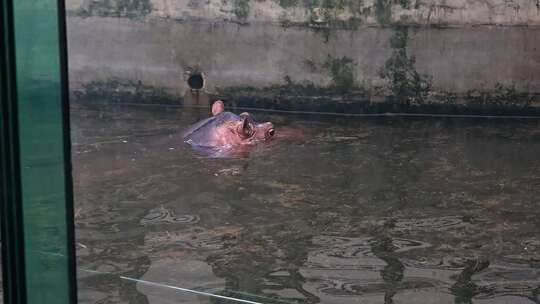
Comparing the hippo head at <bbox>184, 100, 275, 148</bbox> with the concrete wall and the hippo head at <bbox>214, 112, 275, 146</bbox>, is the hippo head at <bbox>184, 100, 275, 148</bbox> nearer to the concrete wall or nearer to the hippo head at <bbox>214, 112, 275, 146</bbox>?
the hippo head at <bbox>214, 112, 275, 146</bbox>

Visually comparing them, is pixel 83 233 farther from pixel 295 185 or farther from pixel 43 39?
pixel 43 39

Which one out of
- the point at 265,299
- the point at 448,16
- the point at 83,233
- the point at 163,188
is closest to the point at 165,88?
the point at 448,16

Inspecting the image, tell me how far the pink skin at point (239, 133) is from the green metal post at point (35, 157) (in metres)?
5.22

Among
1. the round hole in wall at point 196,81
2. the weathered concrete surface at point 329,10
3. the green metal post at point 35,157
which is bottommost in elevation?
the round hole in wall at point 196,81

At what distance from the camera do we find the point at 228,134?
6.96 meters

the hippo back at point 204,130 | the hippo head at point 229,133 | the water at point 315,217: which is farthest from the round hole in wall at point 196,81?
the hippo head at point 229,133

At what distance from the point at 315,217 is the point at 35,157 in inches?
138

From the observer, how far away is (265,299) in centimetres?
354

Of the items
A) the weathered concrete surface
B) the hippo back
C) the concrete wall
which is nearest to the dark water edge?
the concrete wall

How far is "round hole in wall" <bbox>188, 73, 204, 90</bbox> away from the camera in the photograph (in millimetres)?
9125

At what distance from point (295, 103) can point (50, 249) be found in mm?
7360

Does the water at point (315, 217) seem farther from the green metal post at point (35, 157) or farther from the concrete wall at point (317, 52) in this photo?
the green metal post at point (35, 157)

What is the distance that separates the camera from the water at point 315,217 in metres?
3.82

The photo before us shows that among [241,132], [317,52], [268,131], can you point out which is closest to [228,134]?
[241,132]
